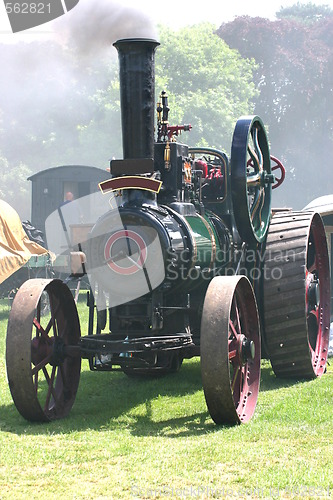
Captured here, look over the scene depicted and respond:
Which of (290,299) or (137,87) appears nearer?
(137,87)

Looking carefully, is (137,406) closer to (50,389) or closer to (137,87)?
(50,389)

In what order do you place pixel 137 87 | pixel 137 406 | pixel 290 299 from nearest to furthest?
pixel 137 87
pixel 137 406
pixel 290 299

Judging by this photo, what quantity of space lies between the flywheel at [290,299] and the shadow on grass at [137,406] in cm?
27

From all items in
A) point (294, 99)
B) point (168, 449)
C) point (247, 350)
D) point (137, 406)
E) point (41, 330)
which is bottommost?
point (137, 406)

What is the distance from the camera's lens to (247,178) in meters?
6.98

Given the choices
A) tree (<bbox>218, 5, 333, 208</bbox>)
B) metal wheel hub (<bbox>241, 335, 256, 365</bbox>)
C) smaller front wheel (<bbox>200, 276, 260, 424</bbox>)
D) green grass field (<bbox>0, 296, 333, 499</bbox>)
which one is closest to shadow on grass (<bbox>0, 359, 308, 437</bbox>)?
green grass field (<bbox>0, 296, 333, 499</bbox>)

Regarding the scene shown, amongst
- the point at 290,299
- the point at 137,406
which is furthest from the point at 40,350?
the point at 290,299

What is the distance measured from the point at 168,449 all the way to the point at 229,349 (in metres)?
1.16

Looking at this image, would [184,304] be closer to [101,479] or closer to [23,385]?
[23,385]

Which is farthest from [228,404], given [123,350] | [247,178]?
[247,178]

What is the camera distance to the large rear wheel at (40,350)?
583 cm

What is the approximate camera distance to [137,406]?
6723mm

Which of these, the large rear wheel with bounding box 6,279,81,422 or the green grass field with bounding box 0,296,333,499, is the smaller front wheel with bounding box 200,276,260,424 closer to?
the green grass field with bounding box 0,296,333,499

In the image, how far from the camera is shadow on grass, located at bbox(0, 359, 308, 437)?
587 centimetres
